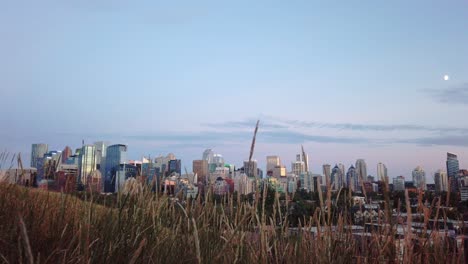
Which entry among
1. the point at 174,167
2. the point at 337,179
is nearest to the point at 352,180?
the point at 337,179

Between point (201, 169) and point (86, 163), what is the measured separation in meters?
1.17

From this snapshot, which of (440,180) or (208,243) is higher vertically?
(440,180)

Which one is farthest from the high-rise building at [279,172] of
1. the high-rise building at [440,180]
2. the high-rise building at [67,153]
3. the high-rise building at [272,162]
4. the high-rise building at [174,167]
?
the high-rise building at [67,153]

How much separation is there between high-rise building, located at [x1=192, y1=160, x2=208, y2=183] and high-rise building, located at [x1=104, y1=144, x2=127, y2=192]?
83 centimetres

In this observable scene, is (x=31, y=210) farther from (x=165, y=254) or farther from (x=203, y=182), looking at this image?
(x=203, y=182)

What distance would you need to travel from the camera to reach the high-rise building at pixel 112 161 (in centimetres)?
402

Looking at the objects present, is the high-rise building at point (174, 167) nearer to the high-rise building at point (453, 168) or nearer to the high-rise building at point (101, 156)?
the high-rise building at point (101, 156)

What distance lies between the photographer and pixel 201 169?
4234 millimetres

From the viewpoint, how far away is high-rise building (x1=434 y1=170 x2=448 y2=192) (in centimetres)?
249

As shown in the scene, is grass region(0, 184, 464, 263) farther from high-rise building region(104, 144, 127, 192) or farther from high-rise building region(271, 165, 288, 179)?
high-rise building region(104, 144, 127, 192)

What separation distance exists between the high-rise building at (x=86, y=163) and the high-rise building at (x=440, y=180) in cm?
264

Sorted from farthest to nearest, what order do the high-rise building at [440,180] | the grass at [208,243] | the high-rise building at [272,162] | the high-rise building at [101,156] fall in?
the high-rise building at [101,156]
the high-rise building at [272,162]
the high-rise building at [440,180]
the grass at [208,243]

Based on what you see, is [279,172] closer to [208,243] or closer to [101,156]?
[208,243]

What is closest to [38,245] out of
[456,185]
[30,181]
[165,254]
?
[165,254]
